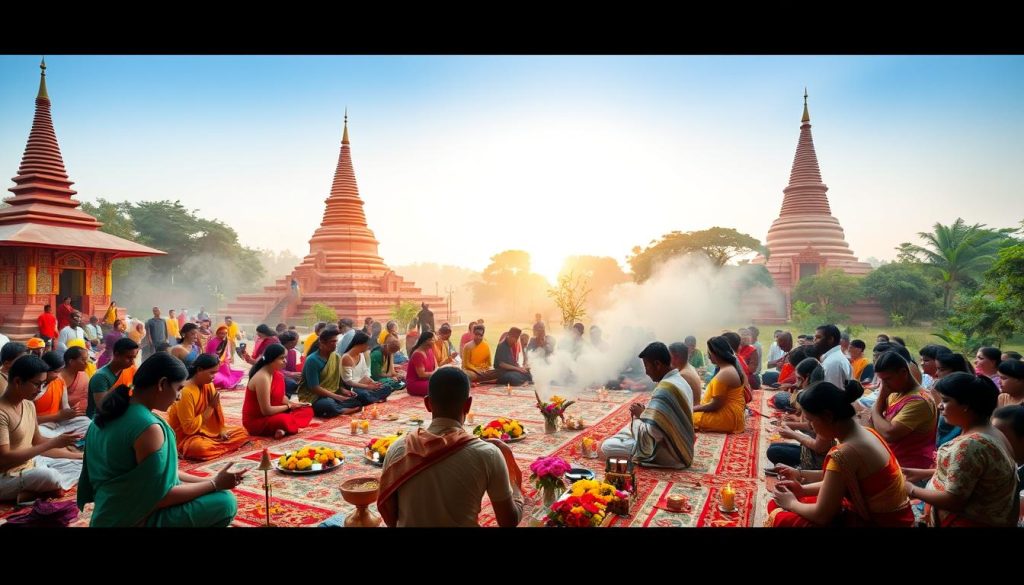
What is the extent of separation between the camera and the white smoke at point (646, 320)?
38.3 feet

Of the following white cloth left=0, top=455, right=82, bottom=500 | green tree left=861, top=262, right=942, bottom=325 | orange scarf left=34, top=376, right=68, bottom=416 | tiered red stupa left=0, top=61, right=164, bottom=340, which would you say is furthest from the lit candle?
green tree left=861, top=262, right=942, bottom=325

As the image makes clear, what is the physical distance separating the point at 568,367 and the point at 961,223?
23489 mm

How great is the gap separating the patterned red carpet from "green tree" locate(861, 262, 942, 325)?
2000cm

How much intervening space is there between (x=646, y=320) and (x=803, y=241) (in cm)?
1456

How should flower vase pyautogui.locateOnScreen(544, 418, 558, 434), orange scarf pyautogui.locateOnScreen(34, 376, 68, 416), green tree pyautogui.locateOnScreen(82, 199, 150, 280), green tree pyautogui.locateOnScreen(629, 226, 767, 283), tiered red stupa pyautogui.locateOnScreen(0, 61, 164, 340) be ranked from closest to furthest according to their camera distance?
orange scarf pyautogui.locateOnScreen(34, 376, 68, 416)
flower vase pyautogui.locateOnScreen(544, 418, 558, 434)
tiered red stupa pyautogui.locateOnScreen(0, 61, 164, 340)
green tree pyautogui.locateOnScreen(629, 226, 767, 283)
green tree pyautogui.locateOnScreen(82, 199, 150, 280)

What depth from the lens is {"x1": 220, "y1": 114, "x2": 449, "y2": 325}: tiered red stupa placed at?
24.7m

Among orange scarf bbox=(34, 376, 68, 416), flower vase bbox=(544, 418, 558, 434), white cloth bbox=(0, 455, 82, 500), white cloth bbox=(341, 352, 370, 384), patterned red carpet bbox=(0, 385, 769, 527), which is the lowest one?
patterned red carpet bbox=(0, 385, 769, 527)

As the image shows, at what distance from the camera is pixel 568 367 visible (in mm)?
11891

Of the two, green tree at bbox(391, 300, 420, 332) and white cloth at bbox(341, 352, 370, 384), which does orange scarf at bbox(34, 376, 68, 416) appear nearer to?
white cloth at bbox(341, 352, 370, 384)

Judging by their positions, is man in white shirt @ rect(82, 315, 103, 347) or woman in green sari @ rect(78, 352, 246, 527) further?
man in white shirt @ rect(82, 315, 103, 347)

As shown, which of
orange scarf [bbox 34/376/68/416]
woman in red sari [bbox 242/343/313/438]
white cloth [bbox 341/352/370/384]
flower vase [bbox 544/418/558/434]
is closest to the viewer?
orange scarf [bbox 34/376/68/416]

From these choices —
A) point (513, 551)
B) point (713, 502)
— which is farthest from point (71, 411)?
point (713, 502)

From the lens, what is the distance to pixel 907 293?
23.8 meters
